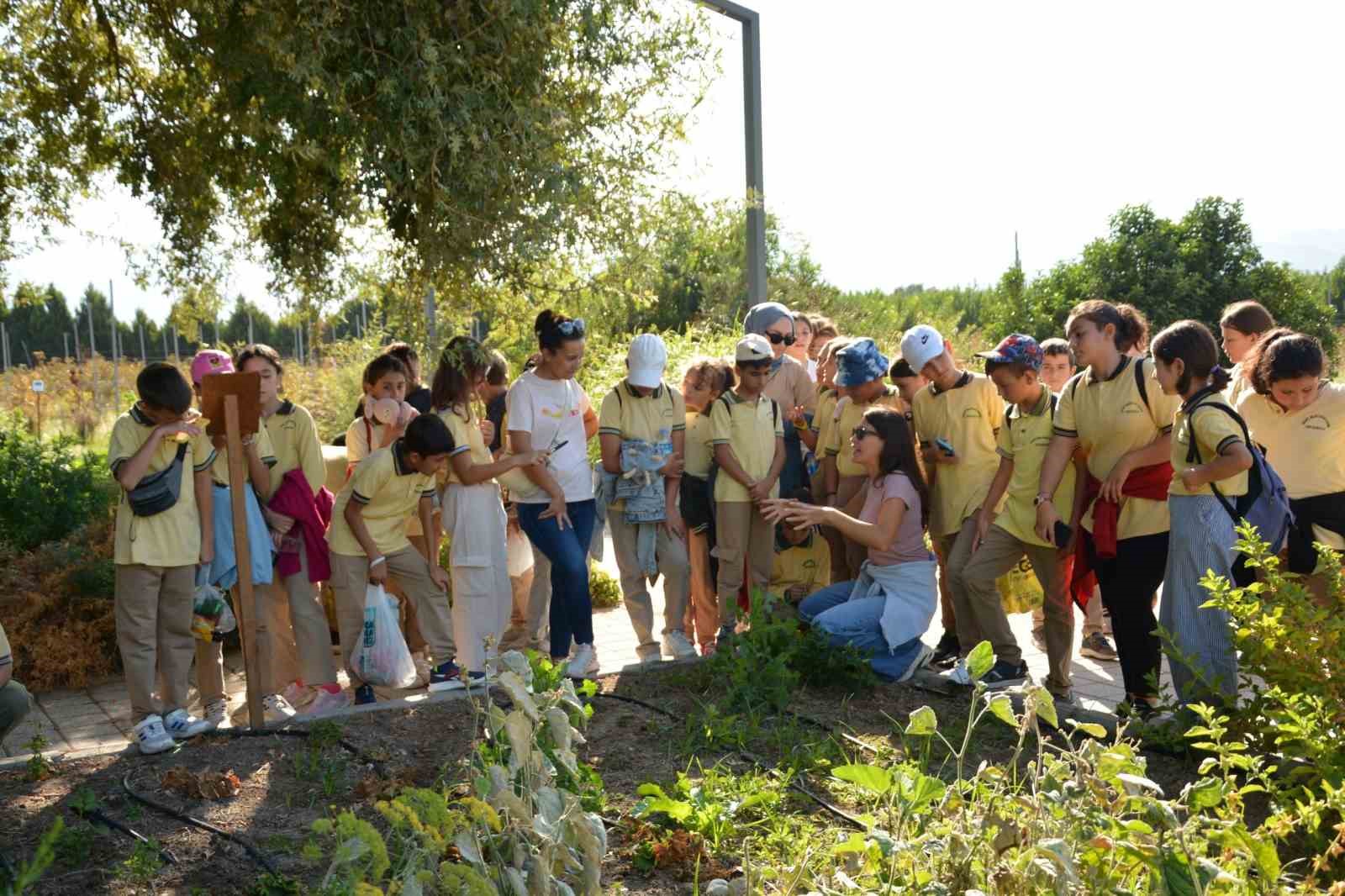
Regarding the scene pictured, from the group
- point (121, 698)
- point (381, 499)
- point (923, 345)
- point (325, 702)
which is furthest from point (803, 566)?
point (121, 698)

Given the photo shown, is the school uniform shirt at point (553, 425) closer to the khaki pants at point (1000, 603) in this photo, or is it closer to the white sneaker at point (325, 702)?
the white sneaker at point (325, 702)

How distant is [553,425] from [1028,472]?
2.44 metres

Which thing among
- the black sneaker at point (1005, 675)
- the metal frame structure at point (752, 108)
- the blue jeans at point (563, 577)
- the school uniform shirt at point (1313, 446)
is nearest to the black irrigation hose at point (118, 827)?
the blue jeans at point (563, 577)

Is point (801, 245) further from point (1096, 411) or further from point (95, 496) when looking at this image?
point (1096, 411)

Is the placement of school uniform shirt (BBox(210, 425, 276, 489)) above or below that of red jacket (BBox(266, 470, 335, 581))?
above

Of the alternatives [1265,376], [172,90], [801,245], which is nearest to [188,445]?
[172,90]

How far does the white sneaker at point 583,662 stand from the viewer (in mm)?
6656

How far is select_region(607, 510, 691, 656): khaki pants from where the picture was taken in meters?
7.11

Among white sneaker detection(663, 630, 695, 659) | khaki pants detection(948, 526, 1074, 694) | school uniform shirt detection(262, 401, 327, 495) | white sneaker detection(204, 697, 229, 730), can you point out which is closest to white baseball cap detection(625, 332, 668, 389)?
white sneaker detection(663, 630, 695, 659)

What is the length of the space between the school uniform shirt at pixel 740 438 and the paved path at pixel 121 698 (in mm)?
1113

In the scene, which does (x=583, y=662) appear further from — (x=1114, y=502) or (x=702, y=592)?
(x=1114, y=502)

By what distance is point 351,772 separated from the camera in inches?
205

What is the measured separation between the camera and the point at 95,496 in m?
9.77

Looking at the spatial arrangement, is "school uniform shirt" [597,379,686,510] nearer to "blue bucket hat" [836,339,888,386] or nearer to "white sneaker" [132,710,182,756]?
"blue bucket hat" [836,339,888,386]
